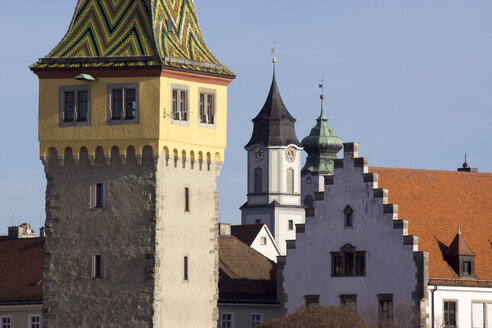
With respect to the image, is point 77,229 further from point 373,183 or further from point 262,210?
point 262,210

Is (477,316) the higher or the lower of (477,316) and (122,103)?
the lower

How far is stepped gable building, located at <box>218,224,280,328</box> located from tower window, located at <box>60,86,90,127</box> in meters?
21.9

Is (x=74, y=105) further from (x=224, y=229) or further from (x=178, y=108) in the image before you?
A: (x=224, y=229)

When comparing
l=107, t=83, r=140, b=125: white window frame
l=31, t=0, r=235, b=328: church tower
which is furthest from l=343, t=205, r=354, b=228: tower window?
l=107, t=83, r=140, b=125: white window frame

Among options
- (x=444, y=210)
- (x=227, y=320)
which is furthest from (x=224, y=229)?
(x=444, y=210)

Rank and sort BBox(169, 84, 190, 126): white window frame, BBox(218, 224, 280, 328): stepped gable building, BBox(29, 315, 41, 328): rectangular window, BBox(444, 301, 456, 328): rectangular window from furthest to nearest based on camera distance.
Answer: BBox(29, 315, 41, 328): rectangular window → BBox(218, 224, 280, 328): stepped gable building → BBox(444, 301, 456, 328): rectangular window → BBox(169, 84, 190, 126): white window frame

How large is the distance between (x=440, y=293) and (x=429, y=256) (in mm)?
2107

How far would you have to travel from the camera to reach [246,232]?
5399 inches

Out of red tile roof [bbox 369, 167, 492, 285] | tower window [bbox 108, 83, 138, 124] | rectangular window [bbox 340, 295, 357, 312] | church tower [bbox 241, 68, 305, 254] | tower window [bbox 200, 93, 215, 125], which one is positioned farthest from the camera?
church tower [bbox 241, 68, 305, 254]

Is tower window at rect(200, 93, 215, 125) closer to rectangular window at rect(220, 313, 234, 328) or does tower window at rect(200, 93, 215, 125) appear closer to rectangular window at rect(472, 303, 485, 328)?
rectangular window at rect(472, 303, 485, 328)

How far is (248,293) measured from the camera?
92.9 m

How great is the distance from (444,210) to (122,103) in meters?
22.3

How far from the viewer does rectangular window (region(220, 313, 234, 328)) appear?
92.3m

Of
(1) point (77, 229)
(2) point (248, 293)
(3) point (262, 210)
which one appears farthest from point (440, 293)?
(3) point (262, 210)
